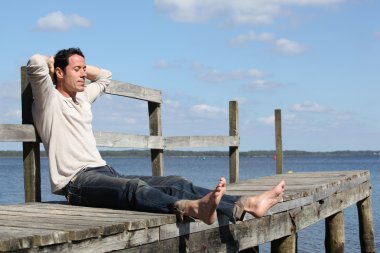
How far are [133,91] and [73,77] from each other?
1.99 meters

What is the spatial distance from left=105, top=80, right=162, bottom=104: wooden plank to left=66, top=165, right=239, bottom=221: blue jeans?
70.0 inches

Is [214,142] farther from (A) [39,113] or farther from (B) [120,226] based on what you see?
(B) [120,226]

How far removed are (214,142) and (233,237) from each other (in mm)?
4199

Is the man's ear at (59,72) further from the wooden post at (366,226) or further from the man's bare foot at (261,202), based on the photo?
the wooden post at (366,226)

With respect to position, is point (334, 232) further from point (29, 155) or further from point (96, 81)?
point (29, 155)

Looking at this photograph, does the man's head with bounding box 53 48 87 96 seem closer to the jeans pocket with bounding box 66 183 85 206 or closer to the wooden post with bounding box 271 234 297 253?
the jeans pocket with bounding box 66 183 85 206

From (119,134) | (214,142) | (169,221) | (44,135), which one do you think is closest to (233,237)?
(169,221)

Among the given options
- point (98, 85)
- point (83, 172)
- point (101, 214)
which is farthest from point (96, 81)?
point (101, 214)

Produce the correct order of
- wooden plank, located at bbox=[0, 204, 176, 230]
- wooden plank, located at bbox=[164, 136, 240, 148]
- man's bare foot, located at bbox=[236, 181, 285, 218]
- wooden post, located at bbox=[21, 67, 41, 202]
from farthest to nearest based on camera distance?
wooden plank, located at bbox=[164, 136, 240, 148], wooden post, located at bbox=[21, 67, 41, 202], man's bare foot, located at bbox=[236, 181, 285, 218], wooden plank, located at bbox=[0, 204, 176, 230]

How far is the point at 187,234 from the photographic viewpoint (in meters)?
5.00

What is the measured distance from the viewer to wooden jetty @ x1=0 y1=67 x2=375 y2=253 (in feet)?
13.4

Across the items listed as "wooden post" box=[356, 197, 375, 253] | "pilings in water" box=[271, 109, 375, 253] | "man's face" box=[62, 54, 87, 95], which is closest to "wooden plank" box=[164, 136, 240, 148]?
"pilings in water" box=[271, 109, 375, 253]

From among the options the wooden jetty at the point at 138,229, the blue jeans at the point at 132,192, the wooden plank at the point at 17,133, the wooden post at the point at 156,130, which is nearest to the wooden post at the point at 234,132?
the wooden post at the point at 156,130

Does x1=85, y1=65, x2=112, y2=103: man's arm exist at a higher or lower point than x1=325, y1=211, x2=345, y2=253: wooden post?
higher
